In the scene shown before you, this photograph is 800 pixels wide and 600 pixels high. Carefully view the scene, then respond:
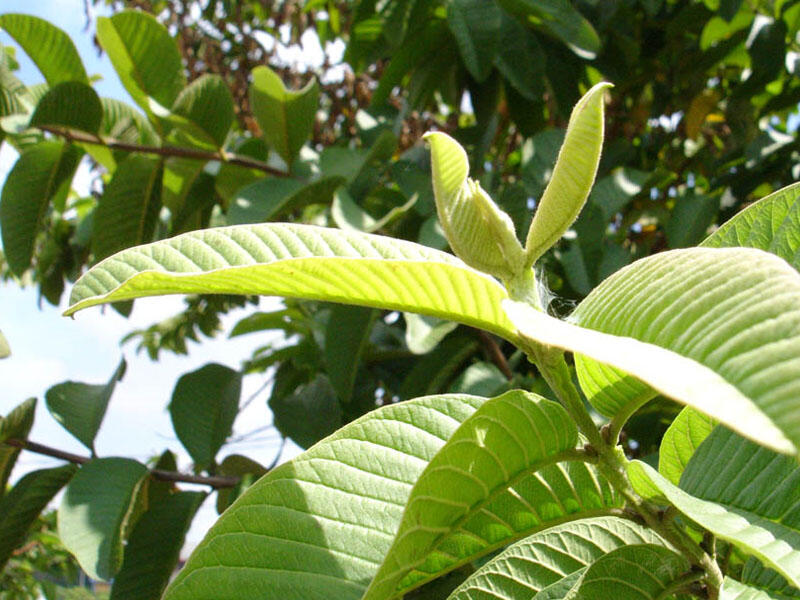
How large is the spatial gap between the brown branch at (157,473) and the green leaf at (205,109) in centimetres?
59

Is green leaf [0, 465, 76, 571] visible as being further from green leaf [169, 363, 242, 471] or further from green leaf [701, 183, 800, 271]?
green leaf [701, 183, 800, 271]

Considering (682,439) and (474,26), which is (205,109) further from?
(682,439)

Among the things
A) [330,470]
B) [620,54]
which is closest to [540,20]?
[620,54]

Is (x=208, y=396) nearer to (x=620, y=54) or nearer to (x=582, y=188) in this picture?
(x=582, y=188)

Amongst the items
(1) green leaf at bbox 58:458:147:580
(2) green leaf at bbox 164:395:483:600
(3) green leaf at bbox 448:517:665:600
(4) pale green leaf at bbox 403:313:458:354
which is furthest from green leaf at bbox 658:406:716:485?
(1) green leaf at bbox 58:458:147:580

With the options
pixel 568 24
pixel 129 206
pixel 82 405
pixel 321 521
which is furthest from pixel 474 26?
pixel 321 521

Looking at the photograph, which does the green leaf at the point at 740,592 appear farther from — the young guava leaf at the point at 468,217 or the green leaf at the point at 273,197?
the green leaf at the point at 273,197

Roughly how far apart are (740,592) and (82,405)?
3.70ft

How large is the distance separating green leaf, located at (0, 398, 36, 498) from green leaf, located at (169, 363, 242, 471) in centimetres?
21

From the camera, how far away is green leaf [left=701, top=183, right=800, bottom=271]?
1.80 feet

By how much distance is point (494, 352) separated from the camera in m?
1.48

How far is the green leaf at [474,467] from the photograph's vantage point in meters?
0.43

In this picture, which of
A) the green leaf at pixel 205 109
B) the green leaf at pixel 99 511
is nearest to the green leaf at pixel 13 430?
the green leaf at pixel 99 511

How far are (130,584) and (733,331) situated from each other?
106 cm
